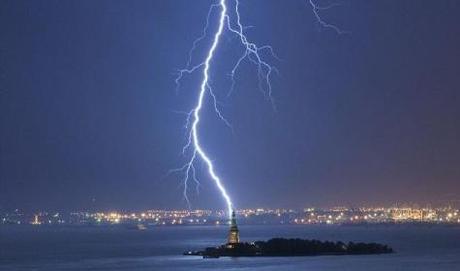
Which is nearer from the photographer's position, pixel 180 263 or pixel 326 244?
pixel 180 263

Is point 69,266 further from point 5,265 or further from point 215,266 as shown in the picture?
point 215,266

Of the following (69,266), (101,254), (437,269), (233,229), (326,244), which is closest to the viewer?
(437,269)

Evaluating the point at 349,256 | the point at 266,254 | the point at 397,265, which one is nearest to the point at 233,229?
the point at 266,254

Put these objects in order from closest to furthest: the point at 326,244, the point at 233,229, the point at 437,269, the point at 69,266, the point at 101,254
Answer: the point at 437,269 → the point at 69,266 → the point at 233,229 → the point at 326,244 → the point at 101,254

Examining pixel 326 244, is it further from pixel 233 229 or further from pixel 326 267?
pixel 326 267

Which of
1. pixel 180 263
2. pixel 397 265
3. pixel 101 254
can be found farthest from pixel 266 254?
pixel 101 254

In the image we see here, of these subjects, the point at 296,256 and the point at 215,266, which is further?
the point at 296,256
